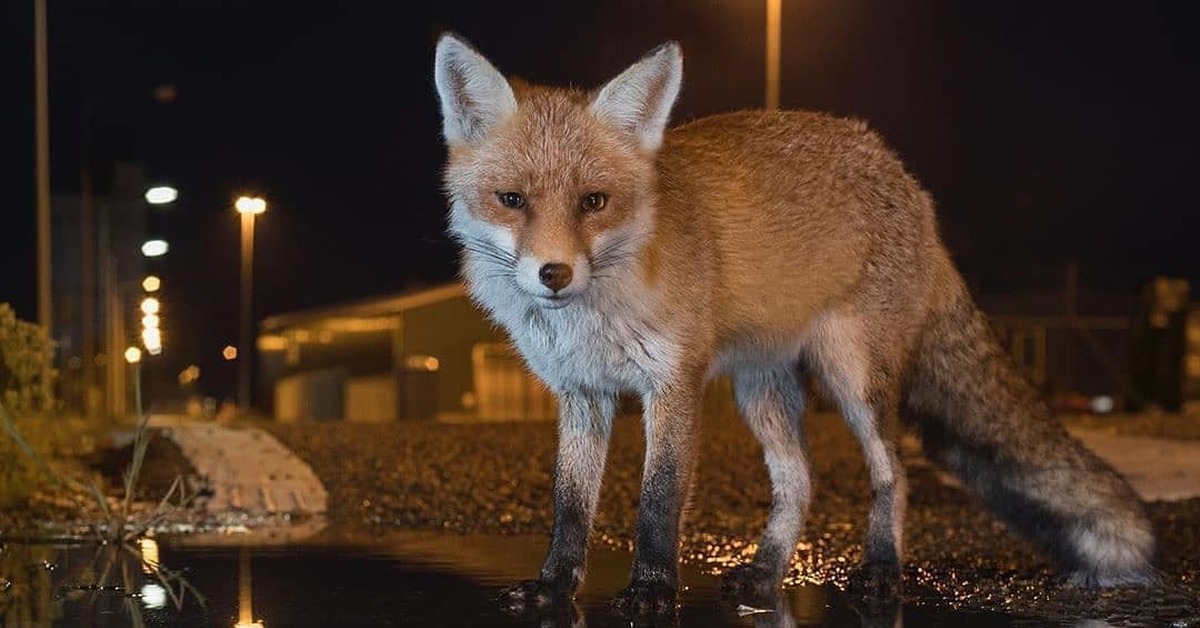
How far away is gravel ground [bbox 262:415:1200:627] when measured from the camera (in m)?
8.25

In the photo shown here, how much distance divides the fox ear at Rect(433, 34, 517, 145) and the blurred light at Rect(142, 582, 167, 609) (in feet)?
7.95

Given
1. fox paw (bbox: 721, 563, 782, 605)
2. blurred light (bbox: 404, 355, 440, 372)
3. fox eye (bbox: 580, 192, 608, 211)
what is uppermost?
blurred light (bbox: 404, 355, 440, 372)

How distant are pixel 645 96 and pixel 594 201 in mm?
628

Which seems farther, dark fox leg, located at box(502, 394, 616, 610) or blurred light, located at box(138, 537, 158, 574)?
blurred light, located at box(138, 537, 158, 574)

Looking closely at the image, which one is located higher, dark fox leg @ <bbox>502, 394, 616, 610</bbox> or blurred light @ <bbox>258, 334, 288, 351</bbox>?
blurred light @ <bbox>258, 334, 288, 351</bbox>

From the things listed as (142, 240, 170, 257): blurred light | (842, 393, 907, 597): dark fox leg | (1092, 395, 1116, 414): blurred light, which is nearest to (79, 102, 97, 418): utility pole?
(142, 240, 170, 257): blurred light

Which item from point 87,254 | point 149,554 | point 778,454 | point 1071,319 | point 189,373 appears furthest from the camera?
point 189,373

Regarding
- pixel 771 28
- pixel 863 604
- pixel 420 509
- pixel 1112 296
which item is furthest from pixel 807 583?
pixel 1112 296

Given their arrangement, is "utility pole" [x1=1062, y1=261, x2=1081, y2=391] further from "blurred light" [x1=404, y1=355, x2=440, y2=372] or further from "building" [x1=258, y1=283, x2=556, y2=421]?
"blurred light" [x1=404, y1=355, x2=440, y2=372]

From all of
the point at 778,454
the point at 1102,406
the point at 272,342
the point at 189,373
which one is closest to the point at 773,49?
the point at 1102,406

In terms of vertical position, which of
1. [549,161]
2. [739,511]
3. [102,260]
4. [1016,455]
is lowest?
[739,511]

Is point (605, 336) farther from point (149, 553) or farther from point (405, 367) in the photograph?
point (405, 367)

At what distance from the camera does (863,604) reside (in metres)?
7.92

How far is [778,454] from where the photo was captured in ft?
30.0
